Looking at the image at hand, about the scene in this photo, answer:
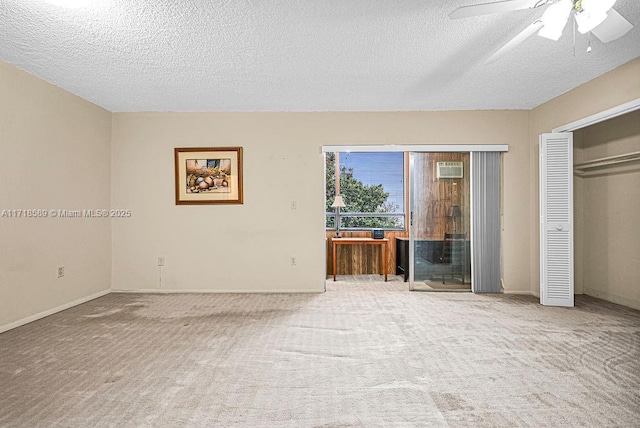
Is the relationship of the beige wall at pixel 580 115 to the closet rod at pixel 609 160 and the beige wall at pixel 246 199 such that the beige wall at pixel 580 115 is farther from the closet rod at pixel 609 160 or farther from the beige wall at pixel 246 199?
the beige wall at pixel 246 199

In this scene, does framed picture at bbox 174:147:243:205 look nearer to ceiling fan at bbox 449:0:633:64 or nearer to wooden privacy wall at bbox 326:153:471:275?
wooden privacy wall at bbox 326:153:471:275

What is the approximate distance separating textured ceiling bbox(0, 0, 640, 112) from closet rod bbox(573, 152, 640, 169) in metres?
0.97

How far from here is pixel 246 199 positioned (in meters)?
5.46

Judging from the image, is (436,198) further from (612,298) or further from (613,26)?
(613,26)

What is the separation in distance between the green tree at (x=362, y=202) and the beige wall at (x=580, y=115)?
2540 millimetres

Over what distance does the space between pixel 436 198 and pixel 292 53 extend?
2.95 m

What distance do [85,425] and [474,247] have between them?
471 cm

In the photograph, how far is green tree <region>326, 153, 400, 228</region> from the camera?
23.9 ft

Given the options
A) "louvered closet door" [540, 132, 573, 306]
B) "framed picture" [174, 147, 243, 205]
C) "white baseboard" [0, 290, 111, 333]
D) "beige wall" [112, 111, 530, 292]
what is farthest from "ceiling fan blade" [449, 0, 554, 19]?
"white baseboard" [0, 290, 111, 333]

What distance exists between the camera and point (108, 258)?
535 cm

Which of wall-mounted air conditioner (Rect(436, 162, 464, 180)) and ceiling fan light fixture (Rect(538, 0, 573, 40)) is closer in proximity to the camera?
ceiling fan light fixture (Rect(538, 0, 573, 40))

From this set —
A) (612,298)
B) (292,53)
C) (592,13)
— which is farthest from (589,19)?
(612,298)

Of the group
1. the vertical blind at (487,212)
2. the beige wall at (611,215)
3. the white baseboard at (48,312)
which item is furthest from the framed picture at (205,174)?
the beige wall at (611,215)

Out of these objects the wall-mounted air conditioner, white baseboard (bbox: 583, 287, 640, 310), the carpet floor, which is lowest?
the carpet floor
